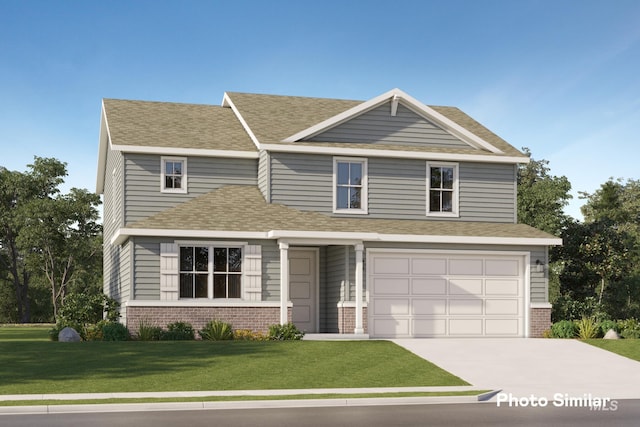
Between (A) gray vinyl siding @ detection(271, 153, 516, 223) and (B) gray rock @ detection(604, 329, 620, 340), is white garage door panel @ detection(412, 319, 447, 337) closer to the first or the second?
(A) gray vinyl siding @ detection(271, 153, 516, 223)

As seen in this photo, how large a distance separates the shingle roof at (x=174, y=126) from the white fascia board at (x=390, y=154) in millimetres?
1948

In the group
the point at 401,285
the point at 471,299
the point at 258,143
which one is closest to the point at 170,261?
the point at 258,143

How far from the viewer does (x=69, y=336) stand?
87.9 ft

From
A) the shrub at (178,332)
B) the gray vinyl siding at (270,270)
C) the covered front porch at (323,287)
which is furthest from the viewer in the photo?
the gray vinyl siding at (270,270)

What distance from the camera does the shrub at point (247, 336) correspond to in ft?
91.5

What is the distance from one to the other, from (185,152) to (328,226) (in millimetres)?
5846

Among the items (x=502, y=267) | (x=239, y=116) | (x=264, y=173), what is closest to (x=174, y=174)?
(x=264, y=173)

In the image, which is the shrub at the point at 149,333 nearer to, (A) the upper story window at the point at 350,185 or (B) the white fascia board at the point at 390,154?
(B) the white fascia board at the point at 390,154

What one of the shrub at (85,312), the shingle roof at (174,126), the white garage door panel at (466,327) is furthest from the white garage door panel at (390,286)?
the shrub at (85,312)

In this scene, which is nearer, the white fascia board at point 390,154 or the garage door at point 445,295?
the garage door at point 445,295

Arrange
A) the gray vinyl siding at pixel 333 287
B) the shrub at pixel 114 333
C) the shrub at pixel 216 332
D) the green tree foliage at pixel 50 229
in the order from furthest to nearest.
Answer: the green tree foliage at pixel 50 229, the gray vinyl siding at pixel 333 287, the shrub at pixel 216 332, the shrub at pixel 114 333

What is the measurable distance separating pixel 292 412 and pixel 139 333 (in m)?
12.4

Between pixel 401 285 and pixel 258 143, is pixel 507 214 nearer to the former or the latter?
pixel 401 285

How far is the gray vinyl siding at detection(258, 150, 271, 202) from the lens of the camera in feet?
103
